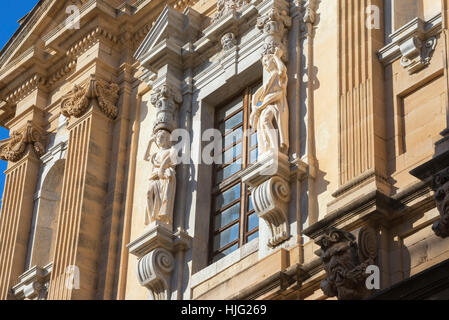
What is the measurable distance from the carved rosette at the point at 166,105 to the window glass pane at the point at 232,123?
2.70 feet

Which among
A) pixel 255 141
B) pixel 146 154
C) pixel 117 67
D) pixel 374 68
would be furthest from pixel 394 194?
pixel 117 67

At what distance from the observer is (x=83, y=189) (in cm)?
2714

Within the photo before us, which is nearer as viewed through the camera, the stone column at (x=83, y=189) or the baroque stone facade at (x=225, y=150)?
the baroque stone facade at (x=225, y=150)

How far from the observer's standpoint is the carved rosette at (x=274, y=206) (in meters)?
22.5

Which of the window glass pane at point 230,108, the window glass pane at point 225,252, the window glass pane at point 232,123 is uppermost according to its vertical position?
the window glass pane at point 230,108

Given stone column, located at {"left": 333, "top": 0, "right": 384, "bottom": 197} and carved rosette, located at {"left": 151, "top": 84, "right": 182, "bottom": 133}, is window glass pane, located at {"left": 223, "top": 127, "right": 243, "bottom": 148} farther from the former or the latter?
stone column, located at {"left": 333, "top": 0, "right": 384, "bottom": 197}

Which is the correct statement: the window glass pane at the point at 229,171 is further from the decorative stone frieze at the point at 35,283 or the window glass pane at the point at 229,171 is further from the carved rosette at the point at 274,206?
the decorative stone frieze at the point at 35,283

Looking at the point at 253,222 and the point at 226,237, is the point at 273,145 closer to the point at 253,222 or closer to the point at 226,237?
the point at 253,222

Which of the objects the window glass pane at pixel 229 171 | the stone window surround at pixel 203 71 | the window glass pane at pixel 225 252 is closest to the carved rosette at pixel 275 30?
the stone window surround at pixel 203 71

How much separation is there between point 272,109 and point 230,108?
261 centimetres

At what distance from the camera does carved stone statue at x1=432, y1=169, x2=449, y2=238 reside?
18859 mm

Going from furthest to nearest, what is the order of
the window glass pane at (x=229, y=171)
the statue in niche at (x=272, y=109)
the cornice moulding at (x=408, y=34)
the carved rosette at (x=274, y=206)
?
the window glass pane at (x=229, y=171) < the statue in niche at (x=272, y=109) < the carved rosette at (x=274, y=206) < the cornice moulding at (x=408, y=34)

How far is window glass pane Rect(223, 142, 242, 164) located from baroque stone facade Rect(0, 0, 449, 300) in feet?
0.15
